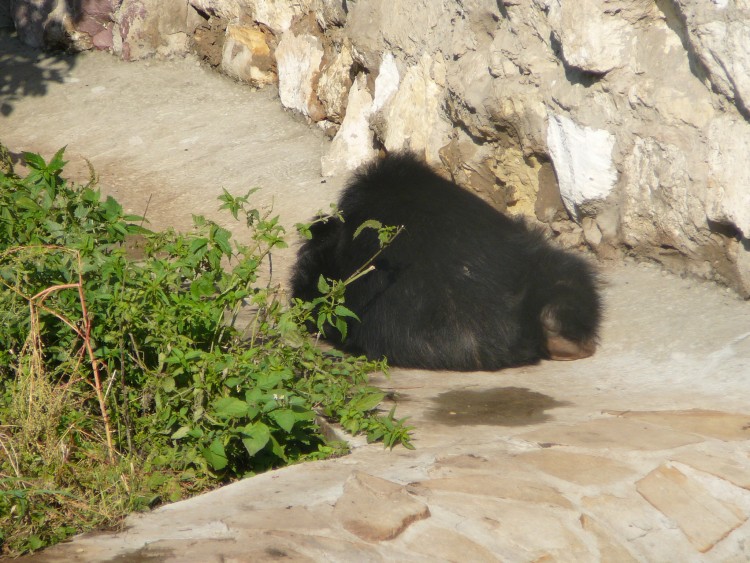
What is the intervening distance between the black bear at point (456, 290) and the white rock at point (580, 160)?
54 centimetres

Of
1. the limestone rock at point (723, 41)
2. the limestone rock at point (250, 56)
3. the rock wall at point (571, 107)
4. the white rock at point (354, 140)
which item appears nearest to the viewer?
the limestone rock at point (723, 41)

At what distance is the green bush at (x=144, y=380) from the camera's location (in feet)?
9.54

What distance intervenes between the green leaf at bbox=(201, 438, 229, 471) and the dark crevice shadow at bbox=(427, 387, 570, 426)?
856 mm

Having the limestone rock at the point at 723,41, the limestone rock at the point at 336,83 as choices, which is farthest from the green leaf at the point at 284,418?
the limestone rock at the point at 336,83

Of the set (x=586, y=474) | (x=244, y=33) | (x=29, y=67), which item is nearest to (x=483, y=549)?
(x=586, y=474)

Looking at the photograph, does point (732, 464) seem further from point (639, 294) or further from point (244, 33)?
point (244, 33)

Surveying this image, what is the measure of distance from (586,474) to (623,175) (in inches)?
94.4

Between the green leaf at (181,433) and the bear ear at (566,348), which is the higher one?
the bear ear at (566,348)

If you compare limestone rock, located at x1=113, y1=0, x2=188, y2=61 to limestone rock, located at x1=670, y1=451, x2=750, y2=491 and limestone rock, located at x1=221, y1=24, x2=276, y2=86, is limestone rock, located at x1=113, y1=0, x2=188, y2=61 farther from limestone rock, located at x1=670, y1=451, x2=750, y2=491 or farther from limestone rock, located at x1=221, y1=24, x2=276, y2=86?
limestone rock, located at x1=670, y1=451, x2=750, y2=491

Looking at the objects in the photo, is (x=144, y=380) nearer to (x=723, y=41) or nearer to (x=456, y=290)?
(x=456, y=290)

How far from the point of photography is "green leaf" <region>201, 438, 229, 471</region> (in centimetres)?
295

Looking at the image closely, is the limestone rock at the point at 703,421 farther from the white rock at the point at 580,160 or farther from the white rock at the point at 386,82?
the white rock at the point at 386,82

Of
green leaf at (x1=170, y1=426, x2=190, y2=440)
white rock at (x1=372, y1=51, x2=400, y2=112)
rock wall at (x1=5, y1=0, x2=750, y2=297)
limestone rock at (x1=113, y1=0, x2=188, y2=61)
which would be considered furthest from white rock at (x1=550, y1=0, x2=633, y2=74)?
limestone rock at (x1=113, y1=0, x2=188, y2=61)

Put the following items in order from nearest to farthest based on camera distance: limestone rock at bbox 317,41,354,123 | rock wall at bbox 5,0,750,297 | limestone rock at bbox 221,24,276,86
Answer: rock wall at bbox 5,0,750,297 < limestone rock at bbox 317,41,354,123 < limestone rock at bbox 221,24,276,86
